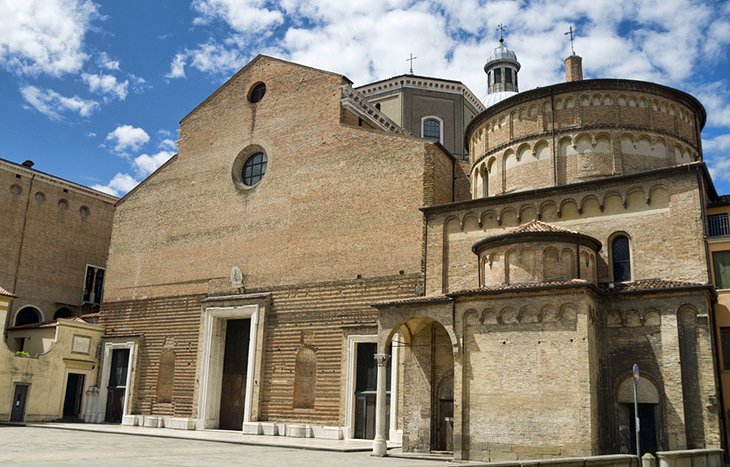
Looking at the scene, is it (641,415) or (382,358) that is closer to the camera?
(641,415)

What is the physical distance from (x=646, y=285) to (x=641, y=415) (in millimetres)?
2941

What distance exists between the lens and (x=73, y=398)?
27172 millimetres

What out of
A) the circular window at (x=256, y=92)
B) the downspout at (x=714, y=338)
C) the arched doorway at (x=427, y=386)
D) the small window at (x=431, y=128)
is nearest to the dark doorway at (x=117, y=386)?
the circular window at (x=256, y=92)

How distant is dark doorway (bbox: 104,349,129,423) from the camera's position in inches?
1053

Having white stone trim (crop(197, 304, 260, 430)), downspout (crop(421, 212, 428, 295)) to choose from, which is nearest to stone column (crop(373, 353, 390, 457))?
downspout (crop(421, 212, 428, 295))

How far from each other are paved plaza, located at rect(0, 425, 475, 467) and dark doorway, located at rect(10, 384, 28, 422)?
5.67 m

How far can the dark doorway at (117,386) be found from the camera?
1053 inches

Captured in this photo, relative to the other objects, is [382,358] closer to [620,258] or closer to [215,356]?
[620,258]

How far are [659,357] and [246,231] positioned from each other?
14.9 metres

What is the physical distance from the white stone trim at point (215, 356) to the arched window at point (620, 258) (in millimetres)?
11962

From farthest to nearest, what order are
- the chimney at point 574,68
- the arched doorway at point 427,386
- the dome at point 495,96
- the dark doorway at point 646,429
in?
the dome at point 495,96 < the chimney at point 574,68 < the arched doorway at point 427,386 < the dark doorway at point 646,429

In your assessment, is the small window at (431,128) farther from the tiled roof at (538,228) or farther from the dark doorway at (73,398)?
the dark doorway at (73,398)

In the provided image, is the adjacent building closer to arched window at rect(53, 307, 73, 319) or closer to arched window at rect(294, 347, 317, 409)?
arched window at rect(53, 307, 73, 319)

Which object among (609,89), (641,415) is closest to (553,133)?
(609,89)
